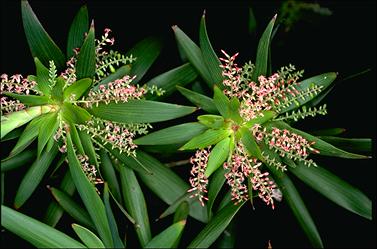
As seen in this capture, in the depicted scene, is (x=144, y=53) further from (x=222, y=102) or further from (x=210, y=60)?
(x=222, y=102)

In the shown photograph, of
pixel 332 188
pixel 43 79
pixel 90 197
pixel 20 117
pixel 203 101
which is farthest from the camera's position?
pixel 332 188

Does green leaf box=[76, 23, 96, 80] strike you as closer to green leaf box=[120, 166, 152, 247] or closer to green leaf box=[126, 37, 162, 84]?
Result: green leaf box=[126, 37, 162, 84]

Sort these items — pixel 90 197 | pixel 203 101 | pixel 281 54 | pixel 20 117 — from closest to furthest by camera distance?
pixel 20 117, pixel 90 197, pixel 203 101, pixel 281 54

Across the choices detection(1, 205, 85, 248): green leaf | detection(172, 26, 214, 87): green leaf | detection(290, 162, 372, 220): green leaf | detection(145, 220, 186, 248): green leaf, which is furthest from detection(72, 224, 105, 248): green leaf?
detection(290, 162, 372, 220): green leaf

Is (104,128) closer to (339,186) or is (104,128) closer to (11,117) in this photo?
(11,117)

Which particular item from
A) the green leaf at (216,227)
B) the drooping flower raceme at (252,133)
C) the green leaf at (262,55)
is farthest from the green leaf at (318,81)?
the green leaf at (216,227)

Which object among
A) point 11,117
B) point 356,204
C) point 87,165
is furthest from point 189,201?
point 11,117

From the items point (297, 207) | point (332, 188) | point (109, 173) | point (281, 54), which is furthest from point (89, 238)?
point (281, 54)

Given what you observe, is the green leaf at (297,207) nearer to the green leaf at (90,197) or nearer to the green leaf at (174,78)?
the green leaf at (174,78)
